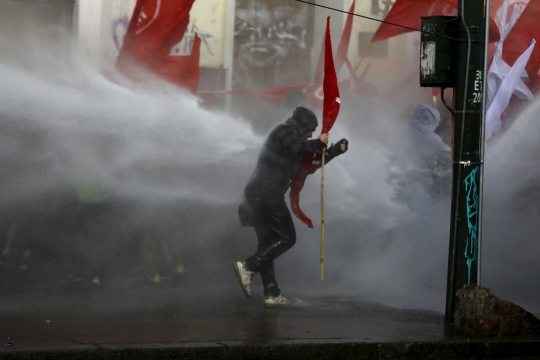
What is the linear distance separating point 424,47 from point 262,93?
8.98ft

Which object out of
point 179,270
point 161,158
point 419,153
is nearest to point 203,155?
point 161,158

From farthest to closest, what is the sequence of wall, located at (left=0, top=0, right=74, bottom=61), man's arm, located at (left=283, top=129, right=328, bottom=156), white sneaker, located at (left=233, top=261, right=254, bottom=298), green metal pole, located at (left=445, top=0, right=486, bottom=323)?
wall, located at (left=0, top=0, right=74, bottom=61) < man's arm, located at (left=283, top=129, right=328, bottom=156) < white sneaker, located at (left=233, top=261, right=254, bottom=298) < green metal pole, located at (left=445, top=0, right=486, bottom=323)

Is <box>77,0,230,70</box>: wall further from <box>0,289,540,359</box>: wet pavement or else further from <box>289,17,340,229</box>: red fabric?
<box>0,289,540,359</box>: wet pavement

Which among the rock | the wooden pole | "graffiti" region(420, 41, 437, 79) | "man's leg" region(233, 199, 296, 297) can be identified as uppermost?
the wooden pole

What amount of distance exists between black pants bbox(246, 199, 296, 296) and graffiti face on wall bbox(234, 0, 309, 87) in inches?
74.8

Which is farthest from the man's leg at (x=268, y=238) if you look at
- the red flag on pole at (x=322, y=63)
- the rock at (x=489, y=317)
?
the red flag on pole at (x=322, y=63)

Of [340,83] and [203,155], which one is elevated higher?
[340,83]

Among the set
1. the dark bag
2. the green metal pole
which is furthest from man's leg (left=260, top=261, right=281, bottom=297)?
the green metal pole

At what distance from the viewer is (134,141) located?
9195 mm

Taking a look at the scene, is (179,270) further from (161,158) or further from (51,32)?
(51,32)

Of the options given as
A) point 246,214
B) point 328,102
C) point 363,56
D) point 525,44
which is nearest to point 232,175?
point 246,214

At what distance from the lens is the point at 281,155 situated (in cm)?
832

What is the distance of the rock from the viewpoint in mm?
6797

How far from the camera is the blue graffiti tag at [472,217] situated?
7.25 meters
